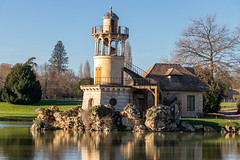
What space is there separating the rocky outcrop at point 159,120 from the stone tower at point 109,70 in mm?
4829

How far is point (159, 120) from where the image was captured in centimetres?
3784

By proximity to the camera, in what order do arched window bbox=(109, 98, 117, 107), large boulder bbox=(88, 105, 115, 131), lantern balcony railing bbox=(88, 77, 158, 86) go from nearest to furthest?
large boulder bbox=(88, 105, 115, 131)
arched window bbox=(109, 98, 117, 107)
lantern balcony railing bbox=(88, 77, 158, 86)

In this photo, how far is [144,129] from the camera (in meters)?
38.2

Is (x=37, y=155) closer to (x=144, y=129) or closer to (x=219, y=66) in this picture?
(x=144, y=129)

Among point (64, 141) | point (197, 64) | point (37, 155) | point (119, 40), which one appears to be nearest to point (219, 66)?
point (197, 64)

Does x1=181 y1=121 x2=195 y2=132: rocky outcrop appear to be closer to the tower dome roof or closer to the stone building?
the stone building

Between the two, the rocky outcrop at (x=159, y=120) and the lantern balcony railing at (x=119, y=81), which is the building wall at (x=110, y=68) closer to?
the lantern balcony railing at (x=119, y=81)

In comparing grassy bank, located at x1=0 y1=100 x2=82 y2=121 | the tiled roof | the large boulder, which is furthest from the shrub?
grassy bank, located at x1=0 y1=100 x2=82 y2=121

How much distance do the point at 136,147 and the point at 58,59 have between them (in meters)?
92.3

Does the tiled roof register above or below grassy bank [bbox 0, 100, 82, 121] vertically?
above

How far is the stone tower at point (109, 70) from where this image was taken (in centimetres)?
4212

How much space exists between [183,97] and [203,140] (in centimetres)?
1416

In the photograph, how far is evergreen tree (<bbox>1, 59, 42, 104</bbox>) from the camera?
6519 cm

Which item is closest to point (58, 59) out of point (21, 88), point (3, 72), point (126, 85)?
point (3, 72)
